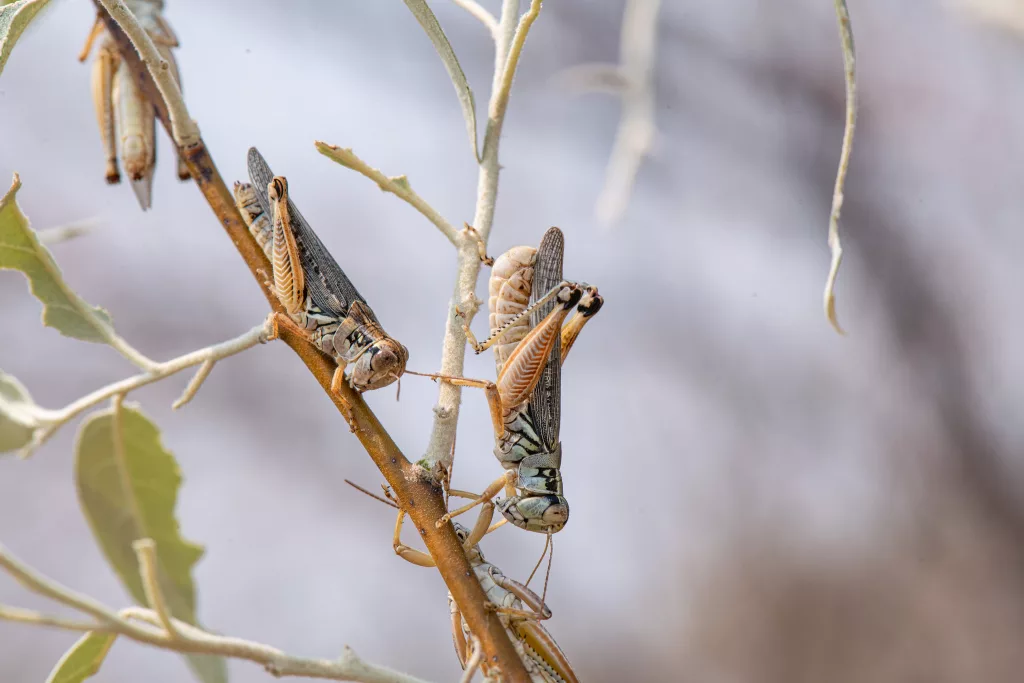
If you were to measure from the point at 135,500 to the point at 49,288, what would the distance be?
7.1 inches

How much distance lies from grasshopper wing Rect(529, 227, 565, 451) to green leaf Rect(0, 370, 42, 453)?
53 centimetres

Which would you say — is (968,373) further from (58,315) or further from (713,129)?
(58,315)

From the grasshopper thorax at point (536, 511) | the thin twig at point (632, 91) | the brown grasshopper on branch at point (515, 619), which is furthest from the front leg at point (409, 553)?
the thin twig at point (632, 91)

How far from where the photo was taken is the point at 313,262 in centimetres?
84

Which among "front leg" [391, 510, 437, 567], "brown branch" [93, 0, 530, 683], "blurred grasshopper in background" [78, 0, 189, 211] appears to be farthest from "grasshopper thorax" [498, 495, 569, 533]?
"blurred grasshopper in background" [78, 0, 189, 211]

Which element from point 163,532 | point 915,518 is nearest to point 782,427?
point 915,518

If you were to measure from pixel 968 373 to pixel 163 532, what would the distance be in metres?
2.76

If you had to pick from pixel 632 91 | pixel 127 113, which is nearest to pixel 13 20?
pixel 127 113

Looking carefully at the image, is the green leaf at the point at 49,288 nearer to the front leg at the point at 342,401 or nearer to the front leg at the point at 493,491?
the front leg at the point at 342,401

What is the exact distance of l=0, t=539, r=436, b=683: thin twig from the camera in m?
0.38

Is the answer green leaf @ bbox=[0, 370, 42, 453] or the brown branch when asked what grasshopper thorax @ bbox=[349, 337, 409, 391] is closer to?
the brown branch

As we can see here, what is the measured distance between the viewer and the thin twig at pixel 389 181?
1.89 ft

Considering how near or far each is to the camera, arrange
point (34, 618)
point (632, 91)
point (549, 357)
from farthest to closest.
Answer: point (632, 91) → point (549, 357) → point (34, 618)

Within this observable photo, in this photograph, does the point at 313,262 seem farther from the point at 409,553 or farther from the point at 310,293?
the point at 409,553
